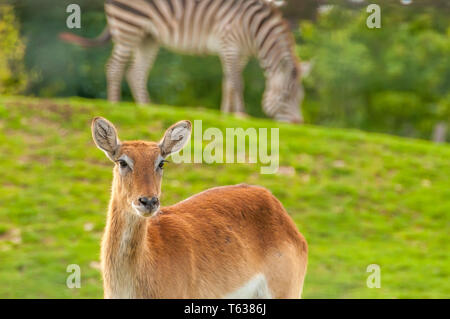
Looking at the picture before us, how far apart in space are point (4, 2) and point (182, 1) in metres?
8.30

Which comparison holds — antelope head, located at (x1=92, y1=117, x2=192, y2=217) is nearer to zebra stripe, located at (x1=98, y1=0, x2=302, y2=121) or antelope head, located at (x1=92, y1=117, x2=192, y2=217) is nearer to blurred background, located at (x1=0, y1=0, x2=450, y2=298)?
blurred background, located at (x1=0, y1=0, x2=450, y2=298)

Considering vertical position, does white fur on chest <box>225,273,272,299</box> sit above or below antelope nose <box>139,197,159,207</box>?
below

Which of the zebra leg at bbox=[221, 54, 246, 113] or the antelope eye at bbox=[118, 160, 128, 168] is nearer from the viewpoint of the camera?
the antelope eye at bbox=[118, 160, 128, 168]

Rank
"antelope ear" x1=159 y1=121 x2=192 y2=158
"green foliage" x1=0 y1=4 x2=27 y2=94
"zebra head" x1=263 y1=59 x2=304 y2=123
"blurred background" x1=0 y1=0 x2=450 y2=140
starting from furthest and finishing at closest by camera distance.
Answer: "blurred background" x1=0 y1=0 x2=450 y2=140, "green foliage" x1=0 y1=4 x2=27 y2=94, "zebra head" x1=263 y1=59 x2=304 y2=123, "antelope ear" x1=159 y1=121 x2=192 y2=158

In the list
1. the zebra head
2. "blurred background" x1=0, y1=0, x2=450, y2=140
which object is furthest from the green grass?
"blurred background" x1=0, y1=0, x2=450, y2=140

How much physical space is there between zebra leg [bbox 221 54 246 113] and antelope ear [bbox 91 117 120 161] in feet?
36.5

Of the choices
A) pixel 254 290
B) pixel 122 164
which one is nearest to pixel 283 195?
pixel 254 290

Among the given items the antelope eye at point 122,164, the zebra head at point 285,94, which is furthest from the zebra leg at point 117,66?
the antelope eye at point 122,164

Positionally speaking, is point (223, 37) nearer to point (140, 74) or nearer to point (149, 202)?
point (140, 74)

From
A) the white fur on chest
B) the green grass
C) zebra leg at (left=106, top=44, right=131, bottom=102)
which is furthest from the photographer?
zebra leg at (left=106, top=44, right=131, bottom=102)

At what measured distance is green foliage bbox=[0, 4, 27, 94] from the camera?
75.8 ft

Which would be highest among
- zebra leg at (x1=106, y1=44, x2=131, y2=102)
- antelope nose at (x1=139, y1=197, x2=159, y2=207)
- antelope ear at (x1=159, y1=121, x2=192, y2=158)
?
zebra leg at (x1=106, y1=44, x2=131, y2=102)

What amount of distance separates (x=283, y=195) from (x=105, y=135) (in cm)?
774

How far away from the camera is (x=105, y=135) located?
4.71 m
